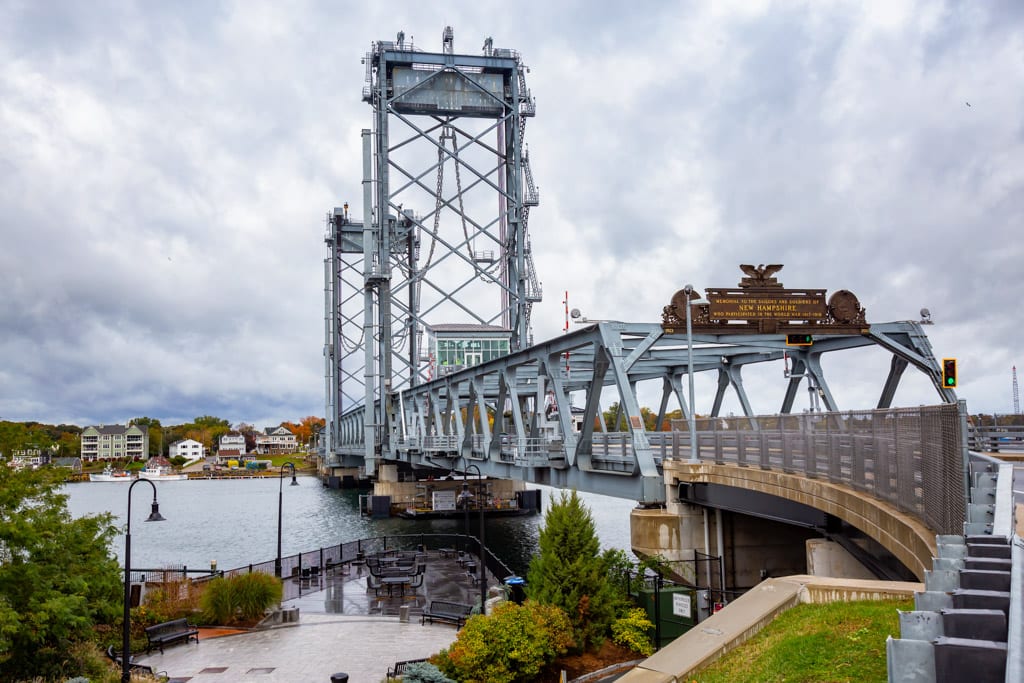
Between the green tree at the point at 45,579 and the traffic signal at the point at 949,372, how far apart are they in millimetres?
20866

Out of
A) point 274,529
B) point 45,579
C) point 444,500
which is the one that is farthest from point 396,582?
point 444,500

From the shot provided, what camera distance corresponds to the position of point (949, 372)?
21609 mm

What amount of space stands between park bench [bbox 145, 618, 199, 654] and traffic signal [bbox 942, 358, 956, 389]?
1990 centimetres

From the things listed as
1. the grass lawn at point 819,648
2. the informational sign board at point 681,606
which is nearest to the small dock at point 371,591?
the informational sign board at point 681,606

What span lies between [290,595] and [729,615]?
18687 millimetres

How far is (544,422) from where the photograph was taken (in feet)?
95.0

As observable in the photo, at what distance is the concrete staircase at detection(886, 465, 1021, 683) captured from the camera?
4.14 metres

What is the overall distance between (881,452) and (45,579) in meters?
15.8

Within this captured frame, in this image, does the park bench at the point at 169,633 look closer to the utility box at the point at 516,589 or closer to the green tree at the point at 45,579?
the green tree at the point at 45,579

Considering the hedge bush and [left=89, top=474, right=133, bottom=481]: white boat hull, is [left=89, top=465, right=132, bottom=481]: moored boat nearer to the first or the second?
[left=89, top=474, right=133, bottom=481]: white boat hull

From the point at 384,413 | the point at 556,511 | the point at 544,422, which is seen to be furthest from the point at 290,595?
the point at 384,413

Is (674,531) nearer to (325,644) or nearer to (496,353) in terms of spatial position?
(325,644)

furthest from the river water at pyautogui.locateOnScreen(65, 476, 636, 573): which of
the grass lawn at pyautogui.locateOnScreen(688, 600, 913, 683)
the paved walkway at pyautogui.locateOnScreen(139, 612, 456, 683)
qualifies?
the grass lawn at pyautogui.locateOnScreen(688, 600, 913, 683)

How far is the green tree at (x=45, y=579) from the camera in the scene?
612 inches
